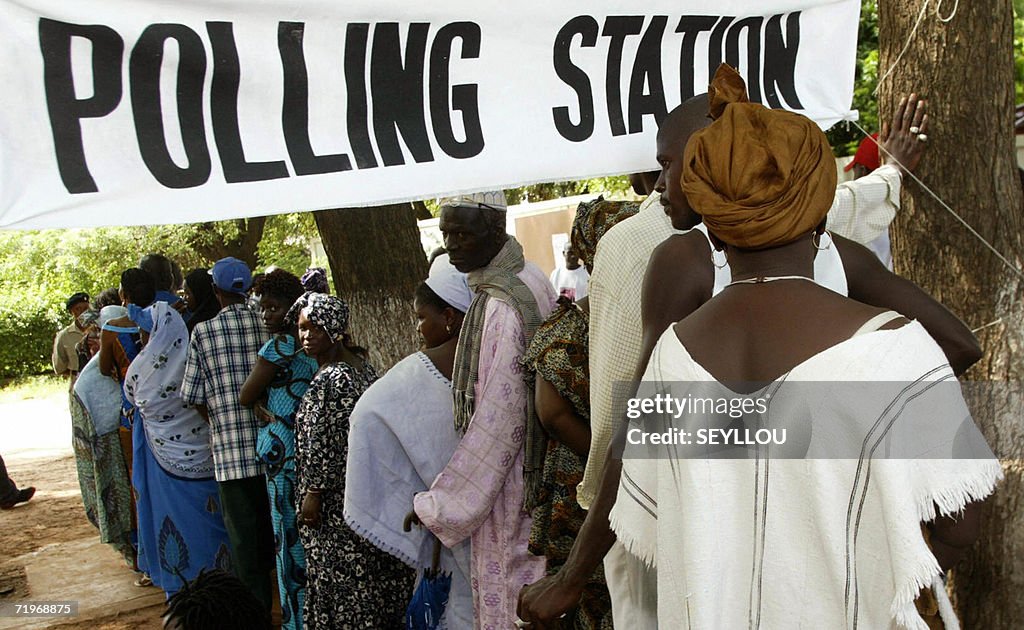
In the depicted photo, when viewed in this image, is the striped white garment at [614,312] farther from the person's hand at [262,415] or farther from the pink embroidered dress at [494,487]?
the person's hand at [262,415]

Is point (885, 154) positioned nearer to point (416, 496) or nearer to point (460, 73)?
point (460, 73)

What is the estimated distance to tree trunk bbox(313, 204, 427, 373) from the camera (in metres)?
6.31

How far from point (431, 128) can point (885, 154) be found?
5.67ft

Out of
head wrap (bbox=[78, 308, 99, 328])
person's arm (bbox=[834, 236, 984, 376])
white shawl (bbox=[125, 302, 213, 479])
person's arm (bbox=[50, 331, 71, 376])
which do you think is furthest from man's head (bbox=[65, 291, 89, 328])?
person's arm (bbox=[834, 236, 984, 376])

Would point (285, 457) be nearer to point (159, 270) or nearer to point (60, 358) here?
point (159, 270)

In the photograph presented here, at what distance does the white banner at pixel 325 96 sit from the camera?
2197 mm

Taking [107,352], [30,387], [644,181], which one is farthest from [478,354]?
[30,387]

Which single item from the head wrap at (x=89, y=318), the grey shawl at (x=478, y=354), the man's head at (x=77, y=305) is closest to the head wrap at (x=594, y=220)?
the grey shawl at (x=478, y=354)

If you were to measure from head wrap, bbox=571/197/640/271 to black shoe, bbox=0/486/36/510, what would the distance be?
1003 cm

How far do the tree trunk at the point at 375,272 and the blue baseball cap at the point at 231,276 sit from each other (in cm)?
70

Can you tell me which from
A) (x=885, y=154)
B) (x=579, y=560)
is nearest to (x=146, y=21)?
(x=579, y=560)

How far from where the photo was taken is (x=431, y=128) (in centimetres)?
268

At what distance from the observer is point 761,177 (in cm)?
173

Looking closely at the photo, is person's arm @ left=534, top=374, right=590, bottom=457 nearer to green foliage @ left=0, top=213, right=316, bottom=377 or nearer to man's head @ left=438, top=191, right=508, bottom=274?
man's head @ left=438, top=191, right=508, bottom=274
